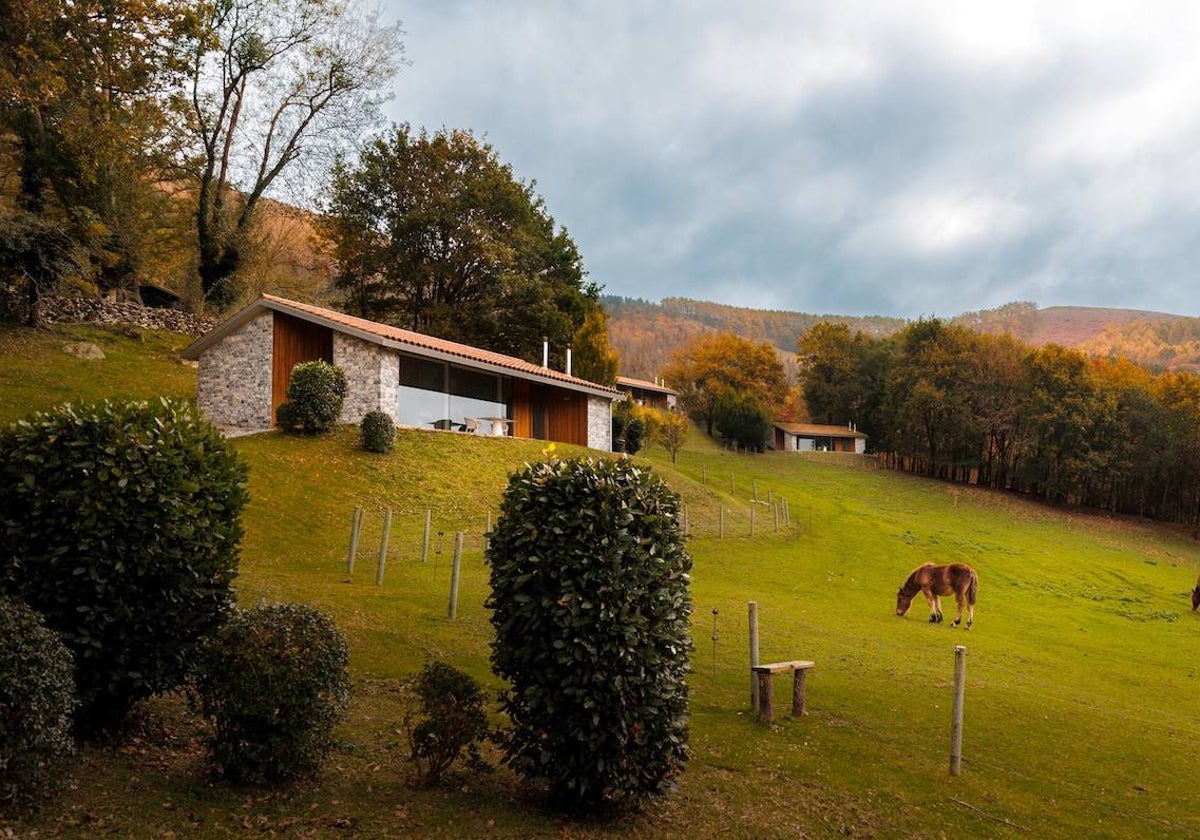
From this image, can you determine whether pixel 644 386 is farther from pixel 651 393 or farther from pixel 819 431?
pixel 819 431

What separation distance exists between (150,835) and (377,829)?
1.33 metres

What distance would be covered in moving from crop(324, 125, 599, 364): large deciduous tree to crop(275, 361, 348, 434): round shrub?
1976cm

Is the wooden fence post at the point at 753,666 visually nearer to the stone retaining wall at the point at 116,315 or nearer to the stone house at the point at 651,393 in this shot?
the stone retaining wall at the point at 116,315

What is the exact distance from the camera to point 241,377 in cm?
2581

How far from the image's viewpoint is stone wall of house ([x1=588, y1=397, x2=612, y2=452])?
34.4 meters

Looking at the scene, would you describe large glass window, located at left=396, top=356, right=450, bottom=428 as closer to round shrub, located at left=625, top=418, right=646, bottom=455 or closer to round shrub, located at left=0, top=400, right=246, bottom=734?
round shrub, located at left=625, top=418, right=646, bottom=455

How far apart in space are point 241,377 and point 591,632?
952 inches

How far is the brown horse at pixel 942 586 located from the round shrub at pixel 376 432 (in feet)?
51.6

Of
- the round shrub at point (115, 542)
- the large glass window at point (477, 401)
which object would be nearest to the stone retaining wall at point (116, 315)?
the large glass window at point (477, 401)

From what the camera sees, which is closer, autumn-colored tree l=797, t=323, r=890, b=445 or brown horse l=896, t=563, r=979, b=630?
brown horse l=896, t=563, r=979, b=630

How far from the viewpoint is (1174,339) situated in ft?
491

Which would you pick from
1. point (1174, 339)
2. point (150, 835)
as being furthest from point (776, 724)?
point (1174, 339)

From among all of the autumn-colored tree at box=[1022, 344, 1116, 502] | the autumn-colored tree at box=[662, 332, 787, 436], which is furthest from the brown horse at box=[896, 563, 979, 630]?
the autumn-colored tree at box=[662, 332, 787, 436]

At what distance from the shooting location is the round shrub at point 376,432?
23.4 meters
